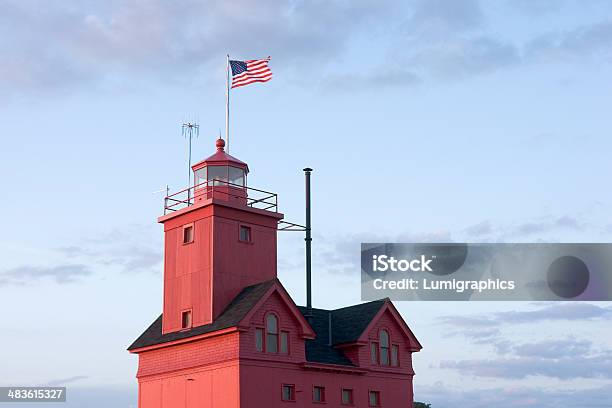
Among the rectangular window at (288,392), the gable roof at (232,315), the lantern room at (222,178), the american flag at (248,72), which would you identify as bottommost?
the rectangular window at (288,392)

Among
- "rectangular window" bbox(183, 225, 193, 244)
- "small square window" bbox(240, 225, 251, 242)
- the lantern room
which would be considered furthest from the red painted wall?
the lantern room

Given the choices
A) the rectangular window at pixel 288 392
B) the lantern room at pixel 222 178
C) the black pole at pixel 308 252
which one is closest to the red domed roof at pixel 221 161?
the lantern room at pixel 222 178

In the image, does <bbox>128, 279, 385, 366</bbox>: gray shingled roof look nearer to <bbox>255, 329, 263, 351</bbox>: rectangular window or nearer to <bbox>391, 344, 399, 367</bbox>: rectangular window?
<bbox>255, 329, 263, 351</bbox>: rectangular window

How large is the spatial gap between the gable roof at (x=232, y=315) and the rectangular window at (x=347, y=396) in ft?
27.7

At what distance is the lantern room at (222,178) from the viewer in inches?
2729

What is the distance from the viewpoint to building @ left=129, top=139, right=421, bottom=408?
63.8 metres

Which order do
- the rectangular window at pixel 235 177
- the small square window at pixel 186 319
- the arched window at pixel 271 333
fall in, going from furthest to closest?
1. the rectangular window at pixel 235 177
2. the small square window at pixel 186 319
3. the arched window at pixel 271 333

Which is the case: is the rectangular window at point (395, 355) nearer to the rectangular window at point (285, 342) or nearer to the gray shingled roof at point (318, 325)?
the gray shingled roof at point (318, 325)

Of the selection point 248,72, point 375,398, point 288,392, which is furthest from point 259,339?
point 248,72

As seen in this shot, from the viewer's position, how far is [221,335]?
6394 centimetres

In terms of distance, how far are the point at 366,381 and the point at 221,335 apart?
10.7 metres

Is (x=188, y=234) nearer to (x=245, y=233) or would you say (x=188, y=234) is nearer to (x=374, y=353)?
(x=245, y=233)

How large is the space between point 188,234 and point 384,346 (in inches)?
551

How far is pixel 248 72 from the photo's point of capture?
7138 centimetres
